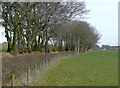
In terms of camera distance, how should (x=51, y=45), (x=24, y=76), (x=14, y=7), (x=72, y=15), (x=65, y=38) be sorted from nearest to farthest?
(x=24, y=76)
(x=14, y=7)
(x=72, y=15)
(x=51, y=45)
(x=65, y=38)

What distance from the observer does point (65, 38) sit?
78.7 meters

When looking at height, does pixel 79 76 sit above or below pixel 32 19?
below

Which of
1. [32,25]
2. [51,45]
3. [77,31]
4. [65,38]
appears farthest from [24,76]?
[77,31]

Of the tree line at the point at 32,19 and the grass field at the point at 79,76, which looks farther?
the tree line at the point at 32,19

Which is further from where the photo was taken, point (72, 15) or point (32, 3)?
point (72, 15)

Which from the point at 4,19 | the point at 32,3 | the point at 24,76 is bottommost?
the point at 24,76

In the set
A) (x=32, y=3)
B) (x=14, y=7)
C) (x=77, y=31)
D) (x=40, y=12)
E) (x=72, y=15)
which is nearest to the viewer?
(x=14, y=7)

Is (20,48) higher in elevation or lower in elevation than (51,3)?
lower

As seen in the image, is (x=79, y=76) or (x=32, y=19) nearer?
(x=79, y=76)

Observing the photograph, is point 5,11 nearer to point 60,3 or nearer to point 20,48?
point 20,48

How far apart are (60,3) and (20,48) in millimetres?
9122

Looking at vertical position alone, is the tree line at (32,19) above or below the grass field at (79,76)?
above

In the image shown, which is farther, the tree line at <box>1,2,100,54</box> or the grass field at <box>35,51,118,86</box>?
the tree line at <box>1,2,100,54</box>

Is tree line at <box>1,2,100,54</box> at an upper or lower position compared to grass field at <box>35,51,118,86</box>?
upper
